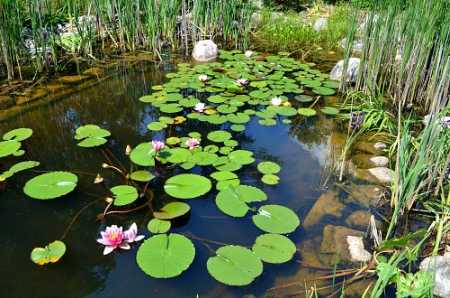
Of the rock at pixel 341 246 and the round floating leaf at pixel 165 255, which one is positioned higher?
the round floating leaf at pixel 165 255

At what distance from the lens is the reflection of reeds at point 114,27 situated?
3.95 metres

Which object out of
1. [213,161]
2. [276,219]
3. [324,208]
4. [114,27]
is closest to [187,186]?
[213,161]

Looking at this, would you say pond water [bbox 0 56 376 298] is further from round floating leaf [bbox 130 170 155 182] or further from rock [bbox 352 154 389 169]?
rock [bbox 352 154 389 169]

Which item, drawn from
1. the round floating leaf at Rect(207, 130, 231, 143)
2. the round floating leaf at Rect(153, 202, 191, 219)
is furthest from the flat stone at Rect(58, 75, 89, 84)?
the round floating leaf at Rect(153, 202, 191, 219)

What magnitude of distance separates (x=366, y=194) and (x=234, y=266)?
1109mm

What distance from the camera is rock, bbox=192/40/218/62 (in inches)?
189

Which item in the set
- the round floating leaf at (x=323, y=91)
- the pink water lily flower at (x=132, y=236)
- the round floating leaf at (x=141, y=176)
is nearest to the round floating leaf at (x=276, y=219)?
the pink water lily flower at (x=132, y=236)

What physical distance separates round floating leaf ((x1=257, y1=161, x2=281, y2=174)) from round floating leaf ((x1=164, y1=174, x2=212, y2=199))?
0.41 meters

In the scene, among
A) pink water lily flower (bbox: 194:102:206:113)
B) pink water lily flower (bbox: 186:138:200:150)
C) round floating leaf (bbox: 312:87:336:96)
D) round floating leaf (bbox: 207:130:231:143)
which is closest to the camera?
pink water lily flower (bbox: 186:138:200:150)

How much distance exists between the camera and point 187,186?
2.29 m

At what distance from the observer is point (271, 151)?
2.88 metres

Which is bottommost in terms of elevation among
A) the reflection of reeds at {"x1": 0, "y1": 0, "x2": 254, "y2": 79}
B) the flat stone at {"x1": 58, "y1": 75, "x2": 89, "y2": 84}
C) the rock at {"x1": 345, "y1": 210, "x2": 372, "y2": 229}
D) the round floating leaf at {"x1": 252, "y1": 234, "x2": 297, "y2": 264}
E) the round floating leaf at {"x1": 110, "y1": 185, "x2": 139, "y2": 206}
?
the rock at {"x1": 345, "y1": 210, "x2": 372, "y2": 229}

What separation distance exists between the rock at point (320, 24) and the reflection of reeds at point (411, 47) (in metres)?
2.57

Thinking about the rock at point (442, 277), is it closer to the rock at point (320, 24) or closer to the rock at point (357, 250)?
the rock at point (357, 250)
